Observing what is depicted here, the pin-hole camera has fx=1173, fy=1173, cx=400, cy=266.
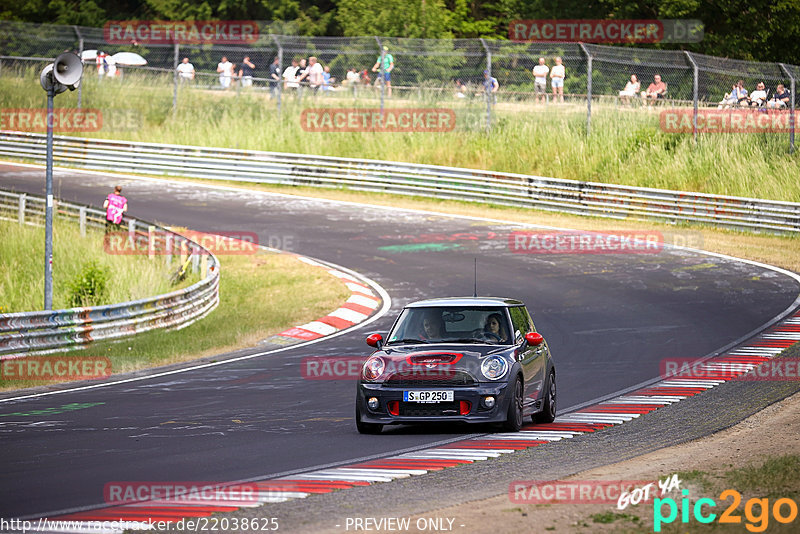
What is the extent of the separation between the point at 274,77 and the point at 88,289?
19112 millimetres

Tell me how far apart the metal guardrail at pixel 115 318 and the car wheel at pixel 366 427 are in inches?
298

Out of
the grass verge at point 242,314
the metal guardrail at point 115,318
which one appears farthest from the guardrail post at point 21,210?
the metal guardrail at point 115,318

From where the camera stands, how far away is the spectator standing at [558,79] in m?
34.6

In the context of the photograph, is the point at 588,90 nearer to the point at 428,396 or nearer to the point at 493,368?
the point at 493,368

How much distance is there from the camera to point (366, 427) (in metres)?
11.4

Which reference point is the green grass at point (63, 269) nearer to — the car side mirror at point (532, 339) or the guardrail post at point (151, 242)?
the guardrail post at point (151, 242)

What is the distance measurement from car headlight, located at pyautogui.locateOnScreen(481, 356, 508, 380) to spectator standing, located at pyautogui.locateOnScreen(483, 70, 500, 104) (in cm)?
2395

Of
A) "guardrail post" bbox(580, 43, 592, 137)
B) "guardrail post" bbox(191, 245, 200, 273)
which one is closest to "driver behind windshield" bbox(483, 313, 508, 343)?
"guardrail post" bbox(191, 245, 200, 273)

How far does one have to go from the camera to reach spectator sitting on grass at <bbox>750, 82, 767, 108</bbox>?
3136 centimetres

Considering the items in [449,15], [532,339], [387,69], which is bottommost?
[532,339]

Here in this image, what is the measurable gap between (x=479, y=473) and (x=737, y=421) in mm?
3827

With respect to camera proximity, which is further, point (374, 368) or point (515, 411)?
point (374, 368)

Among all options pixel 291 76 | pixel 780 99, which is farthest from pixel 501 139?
pixel 780 99

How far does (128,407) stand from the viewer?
13445mm
